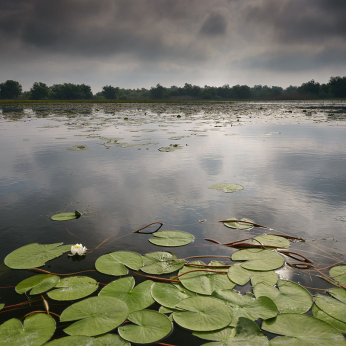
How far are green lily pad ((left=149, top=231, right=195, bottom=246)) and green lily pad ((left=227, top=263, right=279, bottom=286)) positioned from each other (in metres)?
0.43

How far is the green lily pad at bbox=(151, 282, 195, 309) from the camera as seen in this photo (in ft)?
4.29

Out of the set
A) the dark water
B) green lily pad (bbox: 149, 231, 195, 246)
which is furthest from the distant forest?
green lily pad (bbox: 149, 231, 195, 246)

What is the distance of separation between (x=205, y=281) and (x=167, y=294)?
0.25 meters

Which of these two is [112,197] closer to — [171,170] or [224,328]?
[171,170]

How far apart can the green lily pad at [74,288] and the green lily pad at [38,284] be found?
0.15 ft

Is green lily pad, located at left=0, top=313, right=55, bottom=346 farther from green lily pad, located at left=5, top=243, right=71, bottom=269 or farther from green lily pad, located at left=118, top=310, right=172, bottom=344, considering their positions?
green lily pad, located at left=5, top=243, right=71, bottom=269

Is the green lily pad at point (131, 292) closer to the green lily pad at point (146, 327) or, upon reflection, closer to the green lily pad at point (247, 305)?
the green lily pad at point (146, 327)

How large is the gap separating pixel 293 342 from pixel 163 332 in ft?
1.84

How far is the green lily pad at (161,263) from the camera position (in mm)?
1587

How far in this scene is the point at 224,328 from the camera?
1.15 meters

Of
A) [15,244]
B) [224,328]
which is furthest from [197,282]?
[15,244]

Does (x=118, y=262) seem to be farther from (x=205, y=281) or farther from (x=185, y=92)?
(x=185, y=92)

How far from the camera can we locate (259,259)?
5.53ft

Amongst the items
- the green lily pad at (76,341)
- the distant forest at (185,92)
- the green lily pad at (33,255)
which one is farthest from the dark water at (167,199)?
the distant forest at (185,92)
